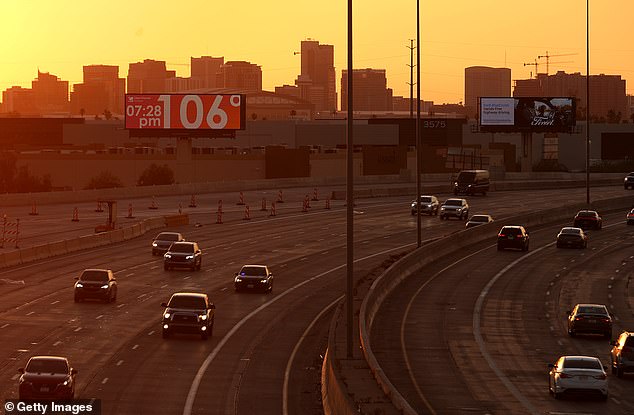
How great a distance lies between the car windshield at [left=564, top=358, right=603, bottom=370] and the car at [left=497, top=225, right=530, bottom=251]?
4347 cm

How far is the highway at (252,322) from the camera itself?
34.9m

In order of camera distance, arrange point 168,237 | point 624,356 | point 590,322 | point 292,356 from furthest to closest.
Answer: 1. point 168,237
2. point 590,322
3. point 292,356
4. point 624,356

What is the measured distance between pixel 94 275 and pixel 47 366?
22128 mm

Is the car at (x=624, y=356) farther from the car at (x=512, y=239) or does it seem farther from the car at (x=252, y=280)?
the car at (x=512, y=239)

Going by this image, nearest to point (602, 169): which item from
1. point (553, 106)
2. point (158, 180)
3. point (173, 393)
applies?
point (553, 106)

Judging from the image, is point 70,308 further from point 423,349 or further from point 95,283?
point 423,349

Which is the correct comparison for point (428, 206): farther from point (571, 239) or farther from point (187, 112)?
point (187, 112)

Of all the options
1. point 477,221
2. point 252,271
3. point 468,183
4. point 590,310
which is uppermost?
point 468,183

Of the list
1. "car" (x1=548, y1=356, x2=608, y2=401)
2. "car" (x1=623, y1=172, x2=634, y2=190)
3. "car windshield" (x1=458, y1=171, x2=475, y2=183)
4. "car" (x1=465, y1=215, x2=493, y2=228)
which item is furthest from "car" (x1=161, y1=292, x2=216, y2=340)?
"car" (x1=623, y1=172, x2=634, y2=190)

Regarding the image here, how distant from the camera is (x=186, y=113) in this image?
142 meters

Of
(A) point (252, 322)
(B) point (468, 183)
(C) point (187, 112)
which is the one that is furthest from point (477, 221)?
(C) point (187, 112)

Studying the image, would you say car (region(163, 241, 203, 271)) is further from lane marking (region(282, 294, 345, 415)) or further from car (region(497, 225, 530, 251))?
car (region(497, 225, 530, 251))

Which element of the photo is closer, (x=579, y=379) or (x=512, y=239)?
(x=579, y=379)

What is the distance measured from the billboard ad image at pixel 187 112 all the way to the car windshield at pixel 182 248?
7655 cm
